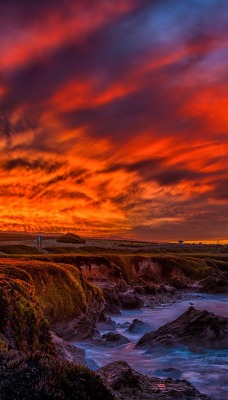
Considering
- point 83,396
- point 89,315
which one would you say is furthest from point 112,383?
point 89,315

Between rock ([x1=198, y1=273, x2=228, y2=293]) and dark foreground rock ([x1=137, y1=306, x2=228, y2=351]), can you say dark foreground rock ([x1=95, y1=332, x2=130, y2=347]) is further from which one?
rock ([x1=198, y1=273, x2=228, y2=293])

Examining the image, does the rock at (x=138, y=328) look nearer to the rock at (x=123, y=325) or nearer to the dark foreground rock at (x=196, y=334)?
the rock at (x=123, y=325)

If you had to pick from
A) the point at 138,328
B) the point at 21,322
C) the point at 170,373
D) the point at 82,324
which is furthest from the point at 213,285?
the point at 21,322

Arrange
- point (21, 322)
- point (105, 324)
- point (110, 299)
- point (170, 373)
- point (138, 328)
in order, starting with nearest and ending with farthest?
point (21, 322)
point (170, 373)
point (105, 324)
point (138, 328)
point (110, 299)

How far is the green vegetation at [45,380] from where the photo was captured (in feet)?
19.4

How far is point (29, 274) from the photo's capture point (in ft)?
62.3

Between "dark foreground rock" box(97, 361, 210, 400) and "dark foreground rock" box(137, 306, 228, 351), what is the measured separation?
7523 millimetres

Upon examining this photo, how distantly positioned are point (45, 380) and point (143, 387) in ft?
16.2

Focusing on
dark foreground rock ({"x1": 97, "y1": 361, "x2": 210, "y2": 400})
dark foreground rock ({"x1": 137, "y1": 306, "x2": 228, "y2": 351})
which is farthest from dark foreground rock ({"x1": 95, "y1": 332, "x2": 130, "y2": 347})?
dark foreground rock ({"x1": 97, "y1": 361, "x2": 210, "y2": 400})

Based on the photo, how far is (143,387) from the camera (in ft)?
34.1

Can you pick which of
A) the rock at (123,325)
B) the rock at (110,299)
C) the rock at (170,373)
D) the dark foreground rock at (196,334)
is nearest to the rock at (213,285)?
the rock at (110,299)

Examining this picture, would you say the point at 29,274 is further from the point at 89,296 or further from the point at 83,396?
the point at 83,396

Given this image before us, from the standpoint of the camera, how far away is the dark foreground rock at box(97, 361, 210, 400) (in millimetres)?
9867

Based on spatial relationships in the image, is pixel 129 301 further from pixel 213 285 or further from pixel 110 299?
pixel 213 285
